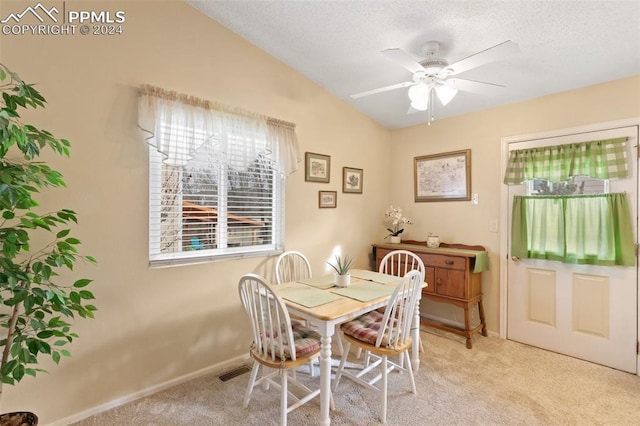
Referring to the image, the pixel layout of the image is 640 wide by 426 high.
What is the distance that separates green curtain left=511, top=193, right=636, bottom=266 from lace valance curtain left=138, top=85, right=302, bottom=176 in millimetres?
2264

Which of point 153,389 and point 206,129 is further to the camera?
point 206,129

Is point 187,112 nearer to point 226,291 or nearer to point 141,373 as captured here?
point 226,291

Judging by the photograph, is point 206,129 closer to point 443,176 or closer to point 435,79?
point 435,79

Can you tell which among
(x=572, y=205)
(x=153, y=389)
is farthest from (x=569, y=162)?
(x=153, y=389)

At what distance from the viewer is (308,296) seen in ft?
6.87

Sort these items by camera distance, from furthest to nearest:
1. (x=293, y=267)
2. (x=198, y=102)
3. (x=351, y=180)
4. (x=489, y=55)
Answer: (x=351, y=180) < (x=293, y=267) < (x=198, y=102) < (x=489, y=55)

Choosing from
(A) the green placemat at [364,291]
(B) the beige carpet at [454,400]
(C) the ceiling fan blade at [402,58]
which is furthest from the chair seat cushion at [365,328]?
(C) the ceiling fan blade at [402,58]

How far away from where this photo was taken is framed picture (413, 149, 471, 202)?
334cm

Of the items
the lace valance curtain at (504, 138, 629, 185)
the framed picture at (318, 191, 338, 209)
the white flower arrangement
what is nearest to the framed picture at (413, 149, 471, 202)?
the white flower arrangement

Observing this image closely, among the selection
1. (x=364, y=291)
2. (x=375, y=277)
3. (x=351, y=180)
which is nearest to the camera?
(x=364, y=291)

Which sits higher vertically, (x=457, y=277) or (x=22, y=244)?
(x=22, y=244)

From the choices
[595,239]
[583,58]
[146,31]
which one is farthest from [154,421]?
[583,58]

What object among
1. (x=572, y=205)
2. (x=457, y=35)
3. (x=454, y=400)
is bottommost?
(x=454, y=400)

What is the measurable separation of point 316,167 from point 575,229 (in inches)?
93.7
